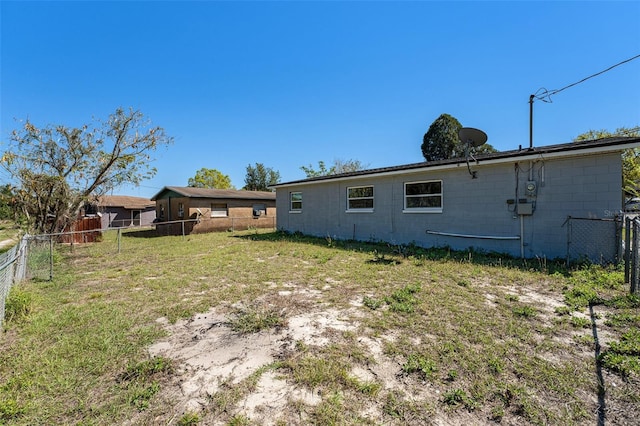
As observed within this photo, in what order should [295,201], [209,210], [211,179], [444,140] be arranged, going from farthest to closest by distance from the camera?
[211,179], [444,140], [209,210], [295,201]

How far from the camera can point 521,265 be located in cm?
674

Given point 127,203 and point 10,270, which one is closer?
point 10,270

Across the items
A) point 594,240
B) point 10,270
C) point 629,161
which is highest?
point 629,161

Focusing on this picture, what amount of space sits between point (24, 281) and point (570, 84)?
1577 cm

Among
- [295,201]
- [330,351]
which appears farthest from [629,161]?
[330,351]

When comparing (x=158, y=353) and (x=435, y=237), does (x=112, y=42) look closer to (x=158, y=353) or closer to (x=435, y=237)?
(x=158, y=353)

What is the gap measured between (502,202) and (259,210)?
16803 millimetres

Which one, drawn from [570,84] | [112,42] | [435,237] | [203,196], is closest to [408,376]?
[435,237]

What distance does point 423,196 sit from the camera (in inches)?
386

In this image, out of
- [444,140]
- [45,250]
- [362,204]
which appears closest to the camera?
[45,250]

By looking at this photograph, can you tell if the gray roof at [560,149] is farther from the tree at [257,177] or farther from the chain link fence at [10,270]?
the tree at [257,177]

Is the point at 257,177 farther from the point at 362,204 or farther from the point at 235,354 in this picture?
the point at 235,354

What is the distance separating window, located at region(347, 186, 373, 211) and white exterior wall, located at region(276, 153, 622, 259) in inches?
7.8

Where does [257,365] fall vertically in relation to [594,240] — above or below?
below
